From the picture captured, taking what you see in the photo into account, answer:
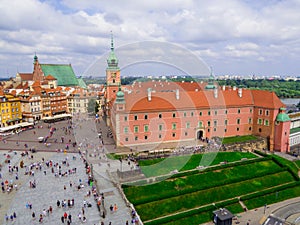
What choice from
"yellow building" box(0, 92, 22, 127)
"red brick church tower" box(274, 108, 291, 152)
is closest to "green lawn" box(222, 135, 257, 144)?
"red brick church tower" box(274, 108, 291, 152)

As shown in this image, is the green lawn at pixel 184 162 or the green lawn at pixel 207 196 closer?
the green lawn at pixel 207 196

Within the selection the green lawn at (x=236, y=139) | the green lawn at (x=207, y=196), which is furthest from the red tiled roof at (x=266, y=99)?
the green lawn at (x=207, y=196)

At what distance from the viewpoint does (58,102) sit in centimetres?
8269

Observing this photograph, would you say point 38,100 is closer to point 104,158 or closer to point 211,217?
point 104,158

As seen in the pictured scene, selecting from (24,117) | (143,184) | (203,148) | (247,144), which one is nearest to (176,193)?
(143,184)

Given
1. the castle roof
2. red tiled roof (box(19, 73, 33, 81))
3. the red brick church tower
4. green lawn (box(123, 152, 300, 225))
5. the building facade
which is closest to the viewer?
green lawn (box(123, 152, 300, 225))

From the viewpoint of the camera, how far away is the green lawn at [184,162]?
40.8 m

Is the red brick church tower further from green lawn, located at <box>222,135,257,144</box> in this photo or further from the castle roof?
the castle roof

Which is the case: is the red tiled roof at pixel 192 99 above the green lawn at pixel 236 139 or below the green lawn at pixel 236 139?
above

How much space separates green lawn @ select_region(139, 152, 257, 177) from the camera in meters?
40.8

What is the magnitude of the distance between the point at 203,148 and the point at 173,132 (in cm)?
722

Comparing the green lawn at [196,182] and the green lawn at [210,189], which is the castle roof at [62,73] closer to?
the green lawn at [210,189]

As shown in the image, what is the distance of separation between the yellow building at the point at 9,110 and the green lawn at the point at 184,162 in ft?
146

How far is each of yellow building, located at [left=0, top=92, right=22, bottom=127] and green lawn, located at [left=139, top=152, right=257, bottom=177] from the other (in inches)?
1755
